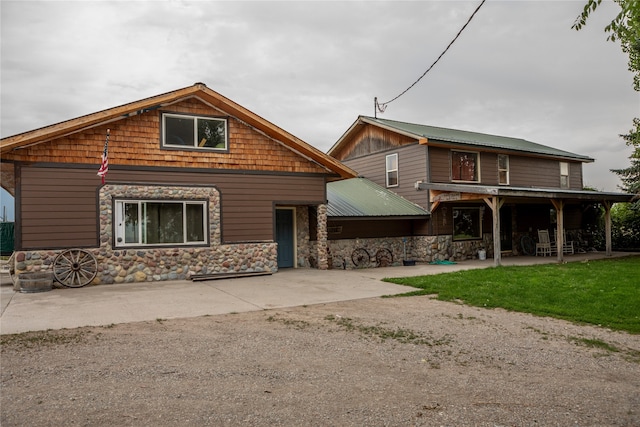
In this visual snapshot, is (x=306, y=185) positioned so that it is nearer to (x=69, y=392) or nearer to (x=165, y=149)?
(x=165, y=149)

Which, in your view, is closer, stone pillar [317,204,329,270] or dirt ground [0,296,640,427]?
dirt ground [0,296,640,427]

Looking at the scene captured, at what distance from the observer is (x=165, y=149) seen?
41.2 feet

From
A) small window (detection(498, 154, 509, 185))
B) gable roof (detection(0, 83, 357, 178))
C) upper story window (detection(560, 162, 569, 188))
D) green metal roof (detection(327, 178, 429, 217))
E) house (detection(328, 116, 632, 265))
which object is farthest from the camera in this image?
upper story window (detection(560, 162, 569, 188))

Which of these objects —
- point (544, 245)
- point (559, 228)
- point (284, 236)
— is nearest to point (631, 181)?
point (544, 245)

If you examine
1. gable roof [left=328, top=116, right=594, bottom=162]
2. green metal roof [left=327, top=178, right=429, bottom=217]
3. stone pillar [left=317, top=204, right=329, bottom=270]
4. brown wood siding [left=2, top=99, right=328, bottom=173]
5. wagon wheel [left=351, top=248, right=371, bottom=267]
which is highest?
gable roof [left=328, top=116, right=594, bottom=162]

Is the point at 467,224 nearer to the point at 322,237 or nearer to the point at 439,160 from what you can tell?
the point at 439,160

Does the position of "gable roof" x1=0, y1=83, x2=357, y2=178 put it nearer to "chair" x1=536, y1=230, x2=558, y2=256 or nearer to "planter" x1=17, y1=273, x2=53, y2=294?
"planter" x1=17, y1=273, x2=53, y2=294

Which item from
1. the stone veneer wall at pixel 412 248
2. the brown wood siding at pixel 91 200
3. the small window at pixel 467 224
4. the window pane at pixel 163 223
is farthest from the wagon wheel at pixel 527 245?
the window pane at pixel 163 223

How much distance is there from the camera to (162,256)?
12352 millimetres

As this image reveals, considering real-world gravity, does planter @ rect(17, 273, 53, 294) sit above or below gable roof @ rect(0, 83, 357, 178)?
below

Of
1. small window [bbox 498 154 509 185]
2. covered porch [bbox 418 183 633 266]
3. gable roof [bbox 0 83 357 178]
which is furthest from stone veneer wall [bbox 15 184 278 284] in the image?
small window [bbox 498 154 509 185]

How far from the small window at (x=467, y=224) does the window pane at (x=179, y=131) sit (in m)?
11.3

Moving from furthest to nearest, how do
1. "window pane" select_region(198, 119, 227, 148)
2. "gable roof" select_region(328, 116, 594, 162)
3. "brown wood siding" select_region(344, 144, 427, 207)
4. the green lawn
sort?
"brown wood siding" select_region(344, 144, 427, 207), "gable roof" select_region(328, 116, 594, 162), "window pane" select_region(198, 119, 227, 148), the green lawn

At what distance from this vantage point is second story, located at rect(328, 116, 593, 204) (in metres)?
18.4
